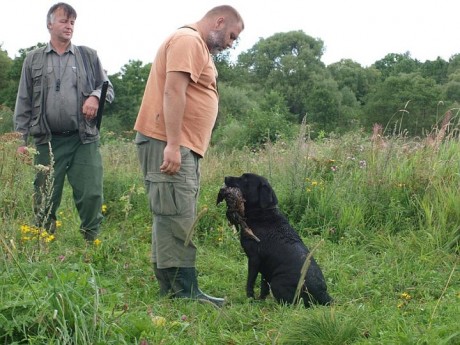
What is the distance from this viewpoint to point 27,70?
17.3 feet

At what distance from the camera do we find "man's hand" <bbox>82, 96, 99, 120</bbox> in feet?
17.0

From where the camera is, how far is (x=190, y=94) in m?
4.02

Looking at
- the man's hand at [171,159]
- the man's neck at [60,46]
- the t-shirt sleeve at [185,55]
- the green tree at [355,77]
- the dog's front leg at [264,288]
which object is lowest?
the dog's front leg at [264,288]

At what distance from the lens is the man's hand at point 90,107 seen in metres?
5.17

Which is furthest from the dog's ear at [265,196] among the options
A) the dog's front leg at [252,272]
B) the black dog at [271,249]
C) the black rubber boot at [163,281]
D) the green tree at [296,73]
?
the green tree at [296,73]

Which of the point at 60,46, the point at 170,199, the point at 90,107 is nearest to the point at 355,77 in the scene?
the point at 60,46

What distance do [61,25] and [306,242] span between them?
3145 millimetres

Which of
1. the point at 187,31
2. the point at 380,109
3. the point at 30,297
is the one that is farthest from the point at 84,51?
the point at 380,109

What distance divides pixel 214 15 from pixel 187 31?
0.25 meters

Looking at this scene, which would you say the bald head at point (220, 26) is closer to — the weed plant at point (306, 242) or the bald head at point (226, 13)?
the bald head at point (226, 13)

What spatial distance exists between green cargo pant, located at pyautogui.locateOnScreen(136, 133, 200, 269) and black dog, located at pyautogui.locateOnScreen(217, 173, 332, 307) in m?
0.46

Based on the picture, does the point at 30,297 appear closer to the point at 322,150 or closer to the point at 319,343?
the point at 319,343

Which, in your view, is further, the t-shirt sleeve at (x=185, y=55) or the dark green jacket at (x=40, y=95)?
the dark green jacket at (x=40, y=95)

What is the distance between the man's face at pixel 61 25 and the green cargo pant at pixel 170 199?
5.17 ft
